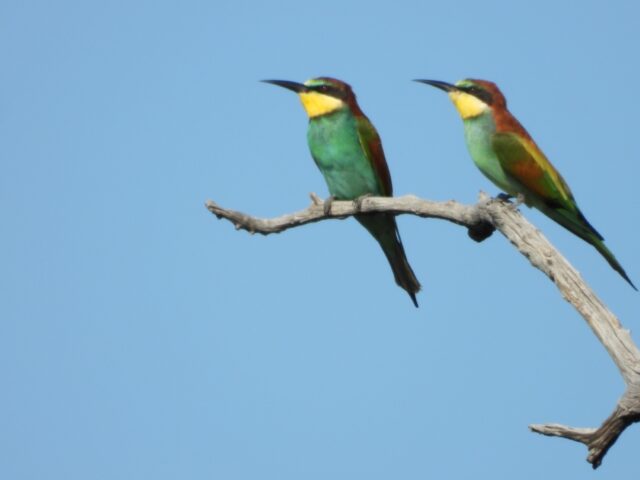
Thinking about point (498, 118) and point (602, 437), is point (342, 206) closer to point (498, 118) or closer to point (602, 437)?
point (498, 118)

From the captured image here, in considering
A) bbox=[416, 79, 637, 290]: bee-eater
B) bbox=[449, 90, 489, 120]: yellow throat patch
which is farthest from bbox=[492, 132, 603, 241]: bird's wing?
bbox=[449, 90, 489, 120]: yellow throat patch

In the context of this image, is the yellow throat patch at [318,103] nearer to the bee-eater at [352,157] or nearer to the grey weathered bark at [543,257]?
the bee-eater at [352,157]

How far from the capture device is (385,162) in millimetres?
6246

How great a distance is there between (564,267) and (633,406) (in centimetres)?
66

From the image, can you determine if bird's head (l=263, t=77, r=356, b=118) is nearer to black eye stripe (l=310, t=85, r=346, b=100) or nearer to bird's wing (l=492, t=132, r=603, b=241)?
black eye stripe (l=310, t=85, r=346, b=100)

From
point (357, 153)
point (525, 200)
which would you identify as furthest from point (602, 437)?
point (357, 153)

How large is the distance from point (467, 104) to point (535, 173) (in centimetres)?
66

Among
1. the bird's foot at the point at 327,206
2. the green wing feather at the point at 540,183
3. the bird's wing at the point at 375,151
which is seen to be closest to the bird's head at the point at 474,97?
the green wing feather at the point at 540,183

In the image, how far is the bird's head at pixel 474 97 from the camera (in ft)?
19.1

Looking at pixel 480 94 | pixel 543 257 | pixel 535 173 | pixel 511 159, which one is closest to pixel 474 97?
pixel 480 94

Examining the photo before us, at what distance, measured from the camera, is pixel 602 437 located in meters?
4.09

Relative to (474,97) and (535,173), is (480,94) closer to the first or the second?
(474,97)

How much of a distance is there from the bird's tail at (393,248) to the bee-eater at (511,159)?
0.69 m

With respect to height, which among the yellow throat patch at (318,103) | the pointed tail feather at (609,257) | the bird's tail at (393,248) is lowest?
the pointed tail feather at (609,257)
